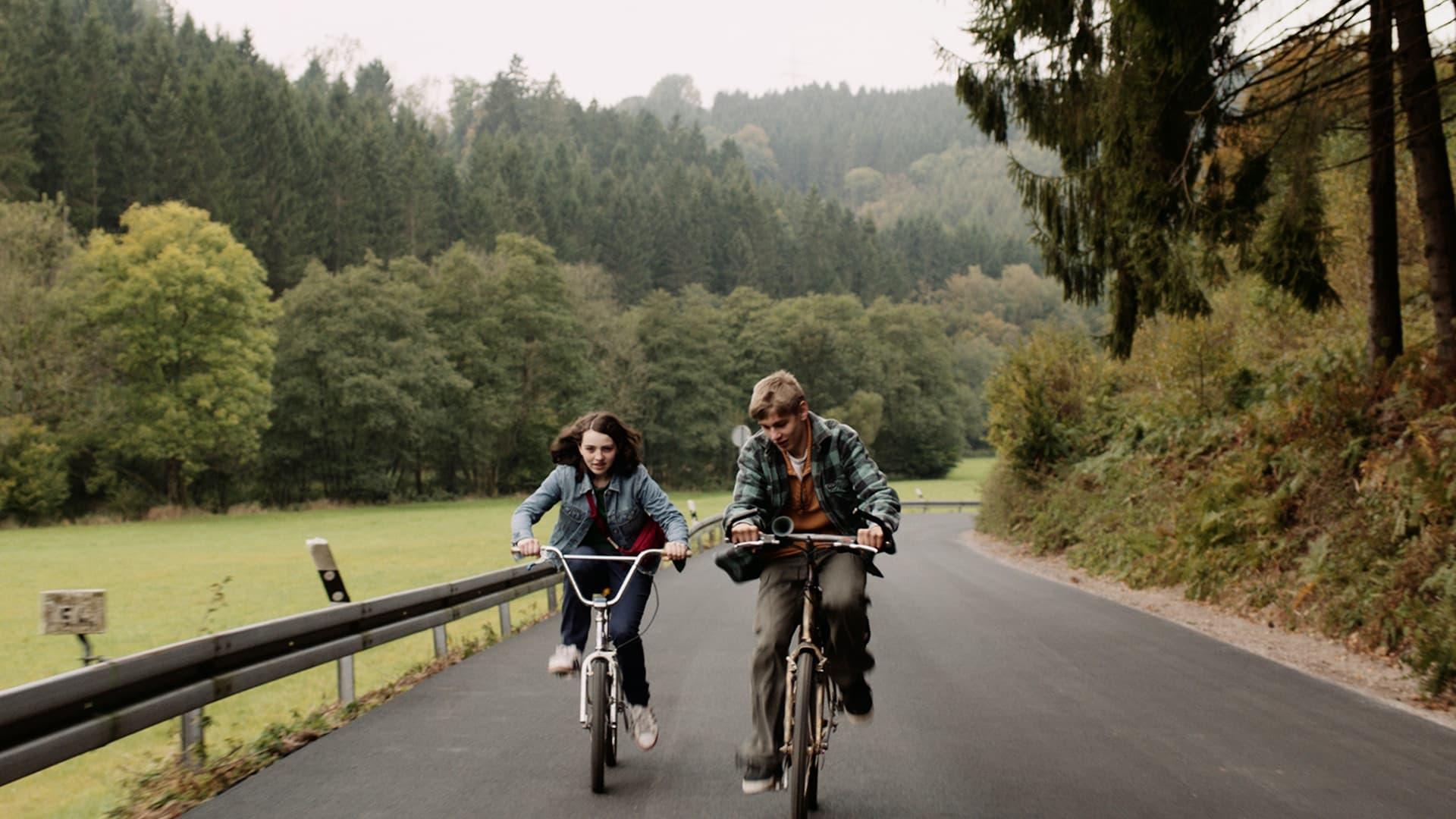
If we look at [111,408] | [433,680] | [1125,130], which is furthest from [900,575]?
[111,408]

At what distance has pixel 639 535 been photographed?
20.2 feet

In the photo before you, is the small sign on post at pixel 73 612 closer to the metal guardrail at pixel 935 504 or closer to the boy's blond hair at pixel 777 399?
the boy's blond hair at pixel 777 399

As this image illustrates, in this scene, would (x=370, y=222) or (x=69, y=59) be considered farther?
(x=370, y=222)

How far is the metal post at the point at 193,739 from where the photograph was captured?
6039mm

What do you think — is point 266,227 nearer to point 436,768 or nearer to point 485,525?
point 485,525

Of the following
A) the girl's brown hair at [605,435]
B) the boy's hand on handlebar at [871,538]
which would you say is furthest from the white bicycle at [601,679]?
the boy's hand on handlebar at [871,538]

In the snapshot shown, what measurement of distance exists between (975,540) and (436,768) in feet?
88.2

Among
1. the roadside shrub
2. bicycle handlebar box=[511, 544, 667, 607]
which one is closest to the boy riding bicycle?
bicycle handlebar box=[511, 544, 667, 607]

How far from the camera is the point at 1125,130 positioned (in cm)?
1213

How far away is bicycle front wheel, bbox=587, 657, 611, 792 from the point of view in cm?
539

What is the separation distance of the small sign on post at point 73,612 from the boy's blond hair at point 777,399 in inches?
120

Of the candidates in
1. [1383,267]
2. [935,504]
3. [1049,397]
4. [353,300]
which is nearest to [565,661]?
[1383,267]

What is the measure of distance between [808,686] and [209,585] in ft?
57.9

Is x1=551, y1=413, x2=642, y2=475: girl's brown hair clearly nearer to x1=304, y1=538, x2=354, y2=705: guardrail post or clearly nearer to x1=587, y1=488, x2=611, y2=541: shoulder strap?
x1=587, y1=488, x2=611, y2=541: shoulder strap
